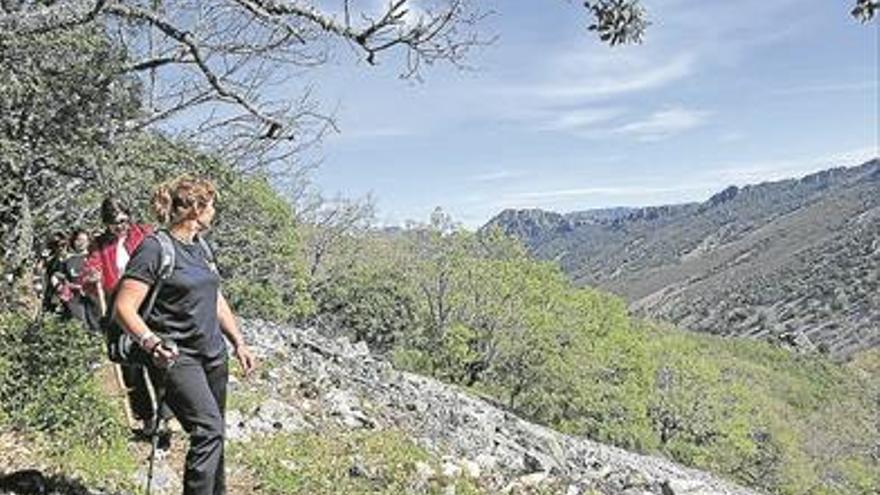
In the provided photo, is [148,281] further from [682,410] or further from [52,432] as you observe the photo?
[682,410]

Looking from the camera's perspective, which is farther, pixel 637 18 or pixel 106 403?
pixel 106 403

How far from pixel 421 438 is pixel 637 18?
22.9 feet

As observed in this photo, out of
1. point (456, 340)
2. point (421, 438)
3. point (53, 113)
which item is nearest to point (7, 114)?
point (53, 113)

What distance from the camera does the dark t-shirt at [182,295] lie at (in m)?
5.47

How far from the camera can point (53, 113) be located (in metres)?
13.1

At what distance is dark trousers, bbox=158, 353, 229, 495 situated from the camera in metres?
5.63

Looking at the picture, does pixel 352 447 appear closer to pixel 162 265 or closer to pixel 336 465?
pixel 336 465

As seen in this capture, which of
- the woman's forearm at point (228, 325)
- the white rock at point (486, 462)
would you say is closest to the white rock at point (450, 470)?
the white rock at point (486, 462)

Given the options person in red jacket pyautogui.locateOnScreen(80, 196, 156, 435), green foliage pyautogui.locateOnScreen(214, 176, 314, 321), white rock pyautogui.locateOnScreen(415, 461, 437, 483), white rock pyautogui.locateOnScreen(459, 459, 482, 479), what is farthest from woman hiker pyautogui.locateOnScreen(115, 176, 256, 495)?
green foliage pyautogui.locateOnScreen(214, 176, 314, 321)

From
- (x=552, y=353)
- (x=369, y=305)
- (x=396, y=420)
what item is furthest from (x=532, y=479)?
(x=369, y=305)

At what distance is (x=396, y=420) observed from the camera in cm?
1316

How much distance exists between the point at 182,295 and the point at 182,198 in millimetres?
531

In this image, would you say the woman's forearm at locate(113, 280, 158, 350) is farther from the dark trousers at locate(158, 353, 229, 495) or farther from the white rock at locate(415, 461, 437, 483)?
the white rock at locate(415, 461, 437, 483)

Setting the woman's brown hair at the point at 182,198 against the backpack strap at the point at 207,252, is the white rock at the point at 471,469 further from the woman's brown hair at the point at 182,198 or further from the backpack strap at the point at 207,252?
the woman's brown hair at the point at 182,198
